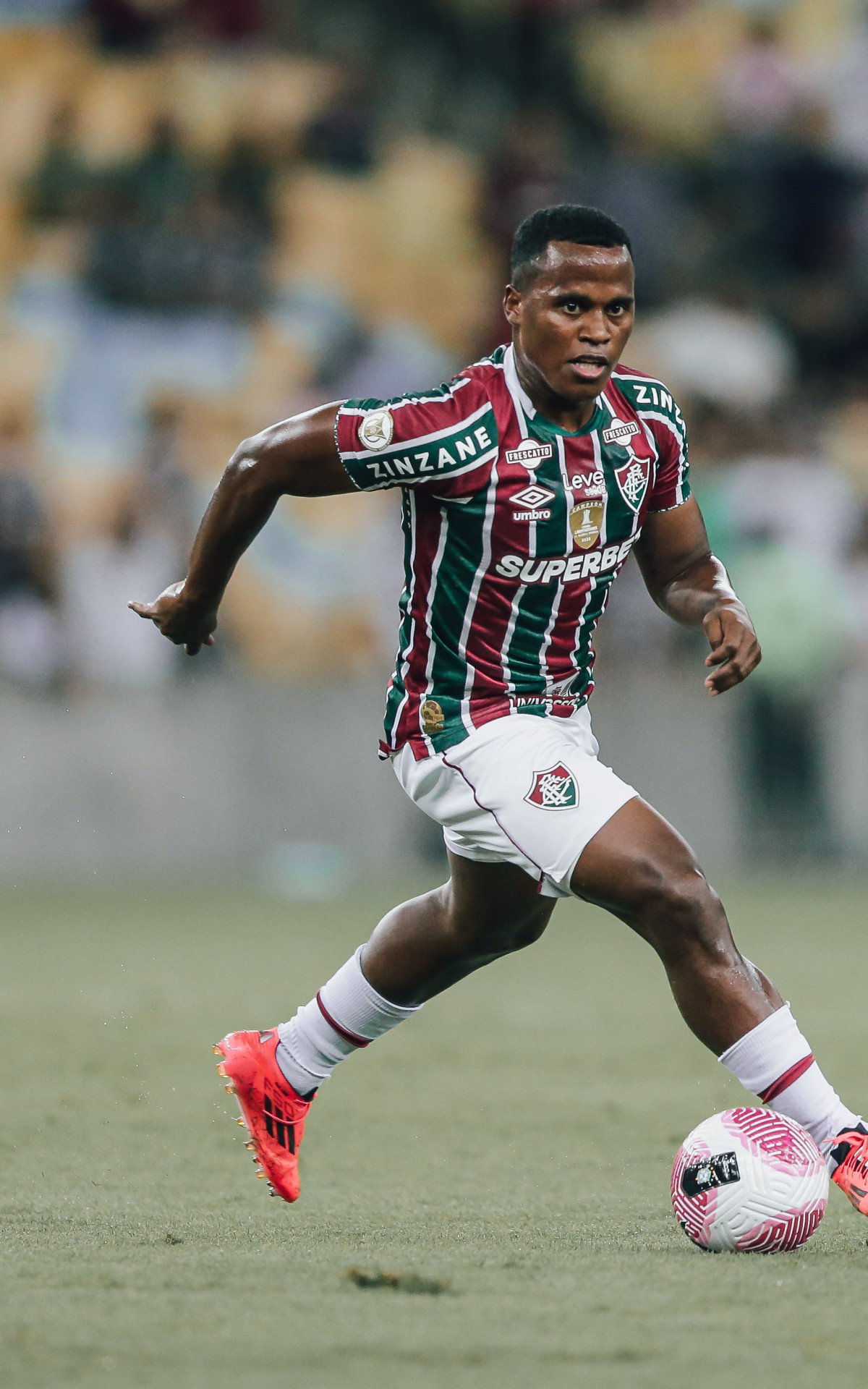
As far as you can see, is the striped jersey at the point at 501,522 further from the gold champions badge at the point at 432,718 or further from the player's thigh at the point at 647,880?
the player's thigh at the point at 647,880

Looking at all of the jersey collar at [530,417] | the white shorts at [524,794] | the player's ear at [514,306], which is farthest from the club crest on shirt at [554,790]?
the player's ear at [514,306]

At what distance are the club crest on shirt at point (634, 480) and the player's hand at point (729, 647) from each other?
0.33m

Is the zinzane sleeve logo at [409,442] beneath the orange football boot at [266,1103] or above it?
above

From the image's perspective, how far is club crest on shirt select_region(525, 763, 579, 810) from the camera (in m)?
4.37

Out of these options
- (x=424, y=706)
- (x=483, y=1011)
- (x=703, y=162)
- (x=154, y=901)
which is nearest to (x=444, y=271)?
(x=703, y=162)

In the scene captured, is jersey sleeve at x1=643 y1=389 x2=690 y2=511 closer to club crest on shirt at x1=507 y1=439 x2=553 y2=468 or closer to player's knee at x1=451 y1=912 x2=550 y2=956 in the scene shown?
club crest on shirt at x1=507 y1=439 x2=553 y2=468

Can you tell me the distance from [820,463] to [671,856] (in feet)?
33.0

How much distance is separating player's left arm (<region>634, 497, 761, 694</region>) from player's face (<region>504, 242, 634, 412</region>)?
1.54 feet

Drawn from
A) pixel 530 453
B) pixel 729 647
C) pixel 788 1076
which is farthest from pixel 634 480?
pixel 788 1076

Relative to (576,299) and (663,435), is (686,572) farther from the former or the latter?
(576,299)

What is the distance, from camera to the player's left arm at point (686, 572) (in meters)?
4.58

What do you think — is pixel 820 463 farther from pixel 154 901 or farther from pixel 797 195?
pixel 154 901

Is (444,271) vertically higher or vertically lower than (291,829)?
higher

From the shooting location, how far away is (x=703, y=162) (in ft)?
54.6
